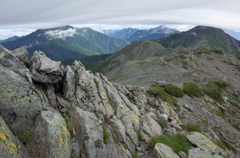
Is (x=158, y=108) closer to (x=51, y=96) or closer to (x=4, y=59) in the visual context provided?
(x=51, y=96)

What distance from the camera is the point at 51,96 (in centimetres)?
1625

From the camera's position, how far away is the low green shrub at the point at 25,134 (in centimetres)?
1015

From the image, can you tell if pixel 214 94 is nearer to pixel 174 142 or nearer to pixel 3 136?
pixel 174 142

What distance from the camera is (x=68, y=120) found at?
14.0m

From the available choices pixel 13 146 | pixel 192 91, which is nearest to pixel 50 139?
pixel 13 146

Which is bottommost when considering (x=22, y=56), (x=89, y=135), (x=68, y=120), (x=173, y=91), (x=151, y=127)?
(x=173, y=91)

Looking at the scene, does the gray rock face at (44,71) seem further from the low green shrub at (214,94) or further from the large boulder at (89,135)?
the low green shrub at (214,94)

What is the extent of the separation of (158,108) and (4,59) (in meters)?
21.6

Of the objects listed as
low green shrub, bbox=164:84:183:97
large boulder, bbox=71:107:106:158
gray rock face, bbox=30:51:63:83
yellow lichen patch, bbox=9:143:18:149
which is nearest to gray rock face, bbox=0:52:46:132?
yellow lichen patch, bbox=9:143:18:149

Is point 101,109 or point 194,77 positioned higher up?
point 101,109

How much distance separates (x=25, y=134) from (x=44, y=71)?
741cm

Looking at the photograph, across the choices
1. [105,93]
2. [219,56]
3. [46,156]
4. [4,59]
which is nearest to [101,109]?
[105,93]

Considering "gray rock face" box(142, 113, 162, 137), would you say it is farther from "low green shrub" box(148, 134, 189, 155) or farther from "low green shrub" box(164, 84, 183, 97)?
"low green shrub" box(164, 84, 183, 97)

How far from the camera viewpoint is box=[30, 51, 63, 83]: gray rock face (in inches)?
614
